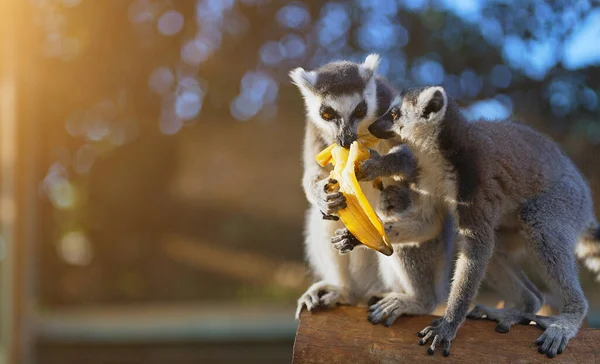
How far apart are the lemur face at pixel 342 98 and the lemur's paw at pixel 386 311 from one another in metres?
0.90

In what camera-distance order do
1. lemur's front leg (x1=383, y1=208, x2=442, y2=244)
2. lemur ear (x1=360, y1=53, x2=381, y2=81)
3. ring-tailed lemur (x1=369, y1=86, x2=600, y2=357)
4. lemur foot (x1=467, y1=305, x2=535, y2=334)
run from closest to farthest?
ring-tailed lemur (x1=369, y1=86, x2=600, y2=357) < lemur foot (x1=467, y1=305, x2=535, y2=334) < lemur's front leg (x1=383, y1=208, x2=442, y2=244) < lemur ear (x1=360, y1=53, x2=381, y2=81)

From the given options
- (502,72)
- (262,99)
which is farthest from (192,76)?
(502,72)

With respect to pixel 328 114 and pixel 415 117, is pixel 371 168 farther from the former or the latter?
pixel 328 114

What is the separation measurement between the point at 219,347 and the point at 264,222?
1.64m

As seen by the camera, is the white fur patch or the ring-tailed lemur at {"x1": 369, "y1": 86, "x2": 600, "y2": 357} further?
the white fur patch

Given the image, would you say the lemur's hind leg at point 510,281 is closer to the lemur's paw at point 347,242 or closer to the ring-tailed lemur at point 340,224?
the ring-tailed lemur at point 340,224

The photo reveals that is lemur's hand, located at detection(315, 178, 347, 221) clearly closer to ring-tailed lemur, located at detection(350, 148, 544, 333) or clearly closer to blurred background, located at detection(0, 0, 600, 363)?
ring-tailed lemur, located at detection(350, 148, 544, 333)

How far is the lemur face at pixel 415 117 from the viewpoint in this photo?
3.10m

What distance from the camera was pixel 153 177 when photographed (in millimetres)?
6824

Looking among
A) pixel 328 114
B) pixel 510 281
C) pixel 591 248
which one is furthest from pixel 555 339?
pixel 328 114

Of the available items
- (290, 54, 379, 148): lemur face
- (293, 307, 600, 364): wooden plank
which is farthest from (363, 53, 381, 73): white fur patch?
(293, 307, 600, 364): wooden plank

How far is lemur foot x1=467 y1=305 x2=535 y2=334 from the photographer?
305 cm

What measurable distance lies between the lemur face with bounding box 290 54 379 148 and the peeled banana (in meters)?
0.13

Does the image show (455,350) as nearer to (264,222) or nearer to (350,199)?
(350,199)
